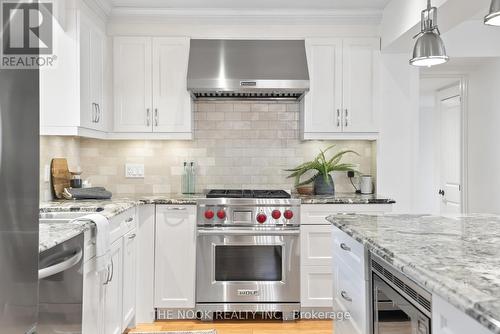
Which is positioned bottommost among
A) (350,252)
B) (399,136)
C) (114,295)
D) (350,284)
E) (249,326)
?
(249,326)

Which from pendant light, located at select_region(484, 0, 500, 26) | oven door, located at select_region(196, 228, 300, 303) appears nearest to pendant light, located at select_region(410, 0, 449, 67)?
pendant light, located at select_region(484, 0, 500, 26)

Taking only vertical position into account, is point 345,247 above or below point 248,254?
above

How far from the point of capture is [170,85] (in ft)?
11.3

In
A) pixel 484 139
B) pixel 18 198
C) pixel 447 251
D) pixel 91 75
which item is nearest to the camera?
pixel 18 198

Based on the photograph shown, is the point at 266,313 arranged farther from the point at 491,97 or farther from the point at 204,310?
the point at 491,97

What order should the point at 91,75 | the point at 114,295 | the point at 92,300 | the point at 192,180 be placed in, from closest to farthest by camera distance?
the point at 92,300
the point at 114,295
the point at 91,75
the point at 192,180

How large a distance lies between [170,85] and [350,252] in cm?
223

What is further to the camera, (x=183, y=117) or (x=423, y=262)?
(x=183, y=117)

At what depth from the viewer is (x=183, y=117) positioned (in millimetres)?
3447

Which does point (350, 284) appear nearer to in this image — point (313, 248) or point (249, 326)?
point (313, 248)

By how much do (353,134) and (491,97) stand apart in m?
1.62

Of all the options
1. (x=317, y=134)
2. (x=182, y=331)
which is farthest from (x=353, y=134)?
(x=182, y=331)

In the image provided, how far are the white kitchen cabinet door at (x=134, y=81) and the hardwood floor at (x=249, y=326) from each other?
5.29 ft

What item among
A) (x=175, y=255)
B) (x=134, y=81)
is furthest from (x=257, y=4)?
(x=175, y=255)
